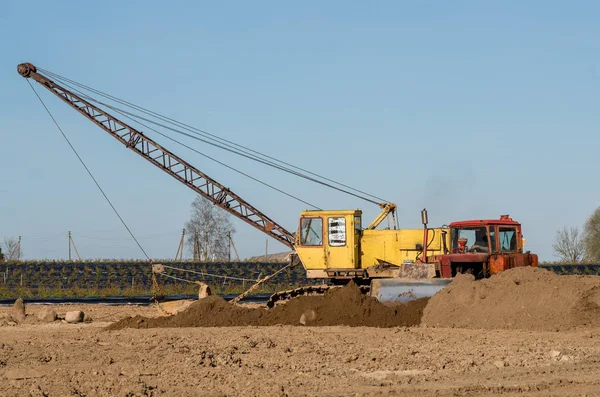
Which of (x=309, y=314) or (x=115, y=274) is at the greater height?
(x=115, y=274)

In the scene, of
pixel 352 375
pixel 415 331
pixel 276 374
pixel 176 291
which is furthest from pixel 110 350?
pixel 176 291

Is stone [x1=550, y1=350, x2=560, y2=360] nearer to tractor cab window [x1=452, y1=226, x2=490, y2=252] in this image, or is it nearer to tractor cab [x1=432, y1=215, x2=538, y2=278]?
tractor cab [x1=432, y1=215, x2=538, y2=278]

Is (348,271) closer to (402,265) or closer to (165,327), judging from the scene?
(402,265)

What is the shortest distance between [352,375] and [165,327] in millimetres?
8991

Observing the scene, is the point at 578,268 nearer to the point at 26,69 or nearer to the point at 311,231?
the point at 311,231

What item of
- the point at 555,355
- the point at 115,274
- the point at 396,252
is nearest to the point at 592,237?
the point at 115,274

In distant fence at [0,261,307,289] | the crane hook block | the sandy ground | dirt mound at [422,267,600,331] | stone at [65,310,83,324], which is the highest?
the crane hook block

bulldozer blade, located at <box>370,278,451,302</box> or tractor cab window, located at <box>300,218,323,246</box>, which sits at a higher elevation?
tractor cab window, located at <box>300,218,323,246</box>

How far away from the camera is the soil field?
1225 cm

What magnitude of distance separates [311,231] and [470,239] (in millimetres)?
4766

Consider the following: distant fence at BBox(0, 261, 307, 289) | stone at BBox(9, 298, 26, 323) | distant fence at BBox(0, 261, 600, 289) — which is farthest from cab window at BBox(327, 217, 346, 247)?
distant fence at BBox(0, 261, 307, 289)

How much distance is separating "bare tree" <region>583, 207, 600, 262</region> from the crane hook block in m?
55.2

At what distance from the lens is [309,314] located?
21.4 meters

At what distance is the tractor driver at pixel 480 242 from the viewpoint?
22531mm
